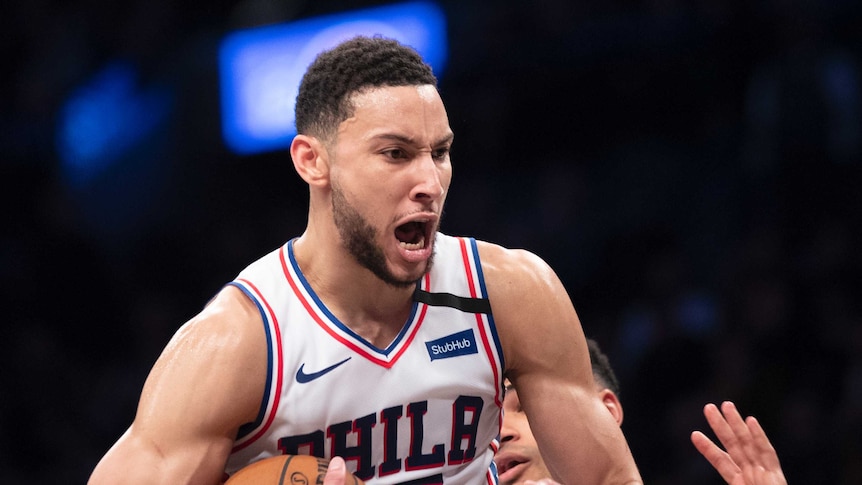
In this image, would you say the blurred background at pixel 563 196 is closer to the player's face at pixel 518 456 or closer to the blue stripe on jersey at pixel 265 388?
the player's face at pixel 518 456

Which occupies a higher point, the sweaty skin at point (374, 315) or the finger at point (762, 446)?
the sweaty skin at point (374, 315)

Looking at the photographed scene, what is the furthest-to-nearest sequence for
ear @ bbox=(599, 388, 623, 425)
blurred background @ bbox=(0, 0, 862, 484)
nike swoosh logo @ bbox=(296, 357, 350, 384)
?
1. blurred background @ bbox=(0, 0, 862, 484)
2. ear @ bbox=(599, 388, 623, 425)
3. nike swoosh logo @ bbox=(296, 357, 350, 384)

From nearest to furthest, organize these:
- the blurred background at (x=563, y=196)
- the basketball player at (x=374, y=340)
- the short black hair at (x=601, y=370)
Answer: the basketball player at (x=374, y=340) < the short black hair at (x=601, y=370) < the blurred background at (x=563, y=196)

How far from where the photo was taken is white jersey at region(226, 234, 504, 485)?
9.35 feet

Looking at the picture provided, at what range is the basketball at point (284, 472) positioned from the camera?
2.67 m

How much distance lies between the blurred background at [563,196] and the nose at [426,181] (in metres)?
3.21

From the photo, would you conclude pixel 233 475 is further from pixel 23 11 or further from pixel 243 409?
pixel 23 11

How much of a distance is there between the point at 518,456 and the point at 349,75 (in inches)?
59.1

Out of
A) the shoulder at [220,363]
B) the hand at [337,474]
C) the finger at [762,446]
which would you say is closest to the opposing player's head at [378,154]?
the shoulder at [220,363]

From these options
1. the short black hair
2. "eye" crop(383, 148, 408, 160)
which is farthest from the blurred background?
"eye" crop(383, 148, 408, 160)

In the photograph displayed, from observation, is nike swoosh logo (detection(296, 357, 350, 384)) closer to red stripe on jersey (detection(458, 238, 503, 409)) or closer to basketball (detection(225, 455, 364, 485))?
basketball (detection(225, 455, 364, 485))

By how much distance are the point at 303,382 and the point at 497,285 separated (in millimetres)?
597

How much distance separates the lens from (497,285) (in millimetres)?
3051

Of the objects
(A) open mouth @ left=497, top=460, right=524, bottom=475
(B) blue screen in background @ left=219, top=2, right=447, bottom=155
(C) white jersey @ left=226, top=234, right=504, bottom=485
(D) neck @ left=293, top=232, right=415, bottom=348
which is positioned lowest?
(A) open mouth @ left=497, top=460, right=524, bottom=475
